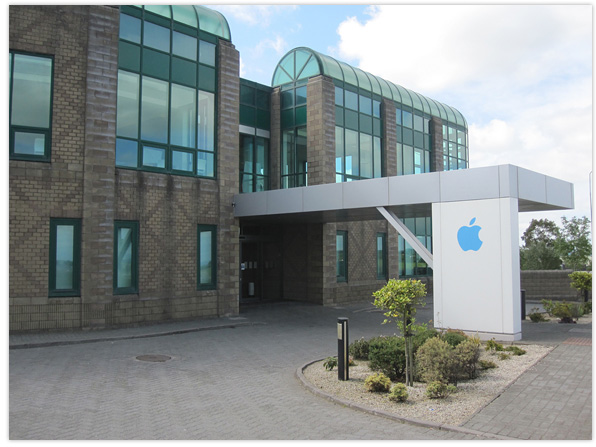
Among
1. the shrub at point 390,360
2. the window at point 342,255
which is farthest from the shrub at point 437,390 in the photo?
the window at point 342,255

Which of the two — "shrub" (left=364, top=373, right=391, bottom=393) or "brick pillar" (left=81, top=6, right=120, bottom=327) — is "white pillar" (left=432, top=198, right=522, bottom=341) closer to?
"shrub" (left=364, top=373, right=391, bottom=393)

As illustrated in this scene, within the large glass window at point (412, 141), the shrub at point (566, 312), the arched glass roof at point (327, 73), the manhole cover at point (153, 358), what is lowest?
the manhole cover at point (153, 358)

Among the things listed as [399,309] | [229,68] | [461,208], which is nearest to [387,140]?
[229,68]

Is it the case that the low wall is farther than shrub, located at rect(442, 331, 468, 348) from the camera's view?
Yes

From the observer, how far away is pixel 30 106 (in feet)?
45.2

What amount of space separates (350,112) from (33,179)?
14.6 m

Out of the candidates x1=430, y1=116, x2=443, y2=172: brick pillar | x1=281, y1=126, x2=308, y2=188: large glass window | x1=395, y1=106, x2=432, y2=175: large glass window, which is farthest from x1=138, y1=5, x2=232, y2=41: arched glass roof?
x1=430, y1=116, x2=443, y2=172: brick pillar

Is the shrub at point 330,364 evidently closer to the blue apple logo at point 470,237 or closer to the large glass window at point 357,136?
the blue apple logo at point 470,237

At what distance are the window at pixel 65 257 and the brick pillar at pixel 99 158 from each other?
19cm

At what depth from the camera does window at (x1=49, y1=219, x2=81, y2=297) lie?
13773mm

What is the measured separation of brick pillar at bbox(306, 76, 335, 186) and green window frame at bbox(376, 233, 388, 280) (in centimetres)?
476

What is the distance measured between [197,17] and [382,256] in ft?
46.2

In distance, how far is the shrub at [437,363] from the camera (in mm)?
8156

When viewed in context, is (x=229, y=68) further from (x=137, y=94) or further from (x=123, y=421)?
(x=123, y=421)
